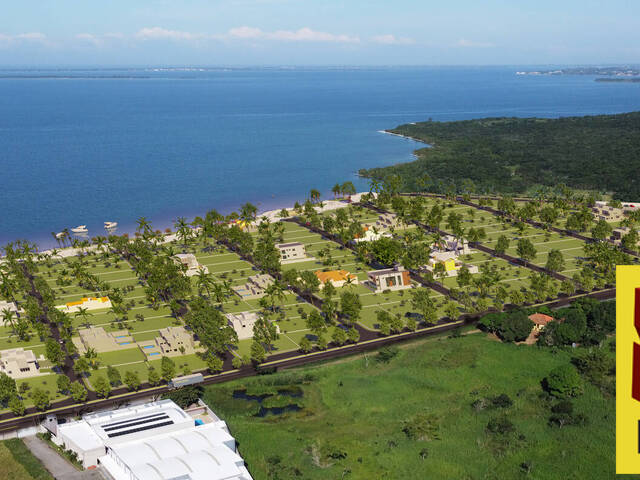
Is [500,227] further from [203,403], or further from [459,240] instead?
[203,403]

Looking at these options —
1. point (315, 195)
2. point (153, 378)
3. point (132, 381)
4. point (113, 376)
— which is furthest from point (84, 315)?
point (315, 195)

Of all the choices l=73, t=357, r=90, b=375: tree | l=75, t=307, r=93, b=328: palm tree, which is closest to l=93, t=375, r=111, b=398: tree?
l=73, t=357, r=90, b=375: tree

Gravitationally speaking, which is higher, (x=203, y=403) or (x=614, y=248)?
(x=614, y=248)

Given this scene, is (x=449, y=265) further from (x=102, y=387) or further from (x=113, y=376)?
(x=102, y=387)

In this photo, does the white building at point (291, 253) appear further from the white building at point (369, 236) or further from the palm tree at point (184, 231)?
the palm tree at point (184, 231)

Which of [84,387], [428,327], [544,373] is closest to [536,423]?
[544,373]

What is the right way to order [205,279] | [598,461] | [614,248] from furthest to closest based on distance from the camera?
1. [614,248]
2. [205,279]
3. [598,461]
